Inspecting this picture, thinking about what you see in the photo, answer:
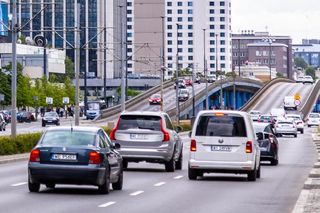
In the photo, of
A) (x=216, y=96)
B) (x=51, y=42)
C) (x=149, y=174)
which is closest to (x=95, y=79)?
(x=51, y=42)

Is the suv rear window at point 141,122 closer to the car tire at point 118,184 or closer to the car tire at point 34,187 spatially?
the car tire at point 118,184

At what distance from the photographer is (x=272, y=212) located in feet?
66.5

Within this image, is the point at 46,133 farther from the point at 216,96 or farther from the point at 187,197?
the point at 216,96

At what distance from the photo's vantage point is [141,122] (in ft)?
112

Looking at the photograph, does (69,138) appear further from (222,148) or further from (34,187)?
(222,148)

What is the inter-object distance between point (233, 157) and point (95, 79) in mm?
170238

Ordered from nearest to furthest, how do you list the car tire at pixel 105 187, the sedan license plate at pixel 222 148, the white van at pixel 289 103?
the car tire at pixel 105 187 < the sedan license plate at pixel 222 148 < the white van at pixel 289 103

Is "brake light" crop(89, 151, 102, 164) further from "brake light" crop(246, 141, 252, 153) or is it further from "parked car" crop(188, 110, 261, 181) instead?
"brake light" crop(246, 141, 252, 153)

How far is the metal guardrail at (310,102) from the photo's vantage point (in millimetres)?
150125

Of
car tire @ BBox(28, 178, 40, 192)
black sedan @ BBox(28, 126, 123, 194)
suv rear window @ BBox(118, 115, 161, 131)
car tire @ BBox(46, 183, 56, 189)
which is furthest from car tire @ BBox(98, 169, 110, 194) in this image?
suv rear window @ BBox(118, 115, 161, 131)

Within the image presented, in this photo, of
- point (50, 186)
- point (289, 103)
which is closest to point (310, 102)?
point (289, 103)

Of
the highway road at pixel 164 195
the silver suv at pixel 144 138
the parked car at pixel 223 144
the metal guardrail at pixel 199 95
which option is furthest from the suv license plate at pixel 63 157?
the metal guardrail at pixel 199 95

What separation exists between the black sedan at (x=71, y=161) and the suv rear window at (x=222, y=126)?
6.41 m

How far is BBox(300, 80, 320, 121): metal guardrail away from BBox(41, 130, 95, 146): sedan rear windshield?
123263mm
